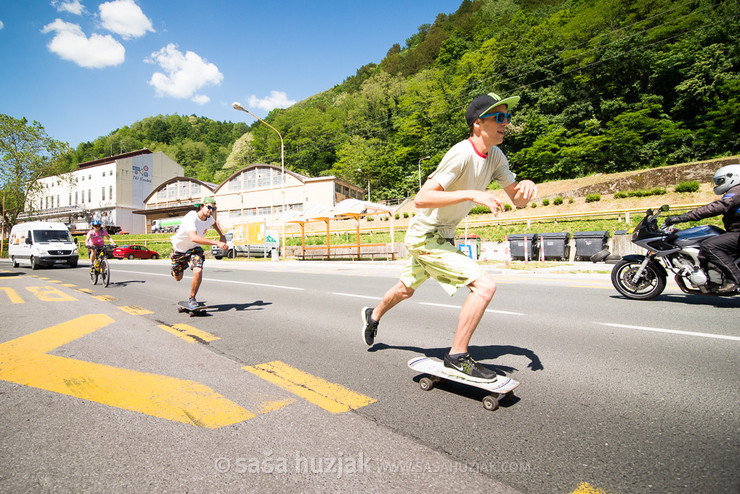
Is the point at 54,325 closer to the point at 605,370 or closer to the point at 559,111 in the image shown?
the point at 605,370

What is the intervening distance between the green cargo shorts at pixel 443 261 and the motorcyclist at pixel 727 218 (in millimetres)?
4690

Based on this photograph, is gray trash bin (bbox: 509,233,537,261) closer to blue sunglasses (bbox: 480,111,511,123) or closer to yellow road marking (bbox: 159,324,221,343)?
yellow road marking (bbox: 159,324,221,343)

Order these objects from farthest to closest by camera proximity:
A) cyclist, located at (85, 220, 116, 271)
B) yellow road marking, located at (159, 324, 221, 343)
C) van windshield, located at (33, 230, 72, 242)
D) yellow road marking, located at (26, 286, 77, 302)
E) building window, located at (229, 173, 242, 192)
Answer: building window, located at (229, 173, 242, 192) < van windshield, located at (33, 230, 72, 242) < cyclist, located at (85, 220, 116, 271) < yellow road marking, located at (26, 286, 77, 302) < yellow road marking, located at (159, 324, 221, 343)

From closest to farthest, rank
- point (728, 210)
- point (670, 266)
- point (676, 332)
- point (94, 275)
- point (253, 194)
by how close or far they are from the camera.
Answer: point (676, 332), point (728, 210), point (670, 266), point (94, 275), point (253, 194)

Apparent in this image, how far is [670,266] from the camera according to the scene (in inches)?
237

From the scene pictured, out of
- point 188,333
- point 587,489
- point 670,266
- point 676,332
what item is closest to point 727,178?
point 670,266

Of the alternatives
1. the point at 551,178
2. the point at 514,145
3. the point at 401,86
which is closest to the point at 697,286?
the point at 551,178

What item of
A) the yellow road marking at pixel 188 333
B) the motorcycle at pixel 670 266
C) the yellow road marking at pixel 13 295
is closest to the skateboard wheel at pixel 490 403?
the yellow road marking at pixel 188 333

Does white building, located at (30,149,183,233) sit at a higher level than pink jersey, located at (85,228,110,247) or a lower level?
higher

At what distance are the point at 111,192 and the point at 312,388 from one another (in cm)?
7961

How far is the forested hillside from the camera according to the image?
3972cm

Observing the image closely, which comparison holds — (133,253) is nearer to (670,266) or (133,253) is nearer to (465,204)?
(465,204)

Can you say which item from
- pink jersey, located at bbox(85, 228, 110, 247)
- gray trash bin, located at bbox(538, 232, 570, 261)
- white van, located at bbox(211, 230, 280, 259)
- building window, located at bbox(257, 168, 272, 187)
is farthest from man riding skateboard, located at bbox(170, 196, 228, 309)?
building window, located at bbox(257, 168, 272, 187)

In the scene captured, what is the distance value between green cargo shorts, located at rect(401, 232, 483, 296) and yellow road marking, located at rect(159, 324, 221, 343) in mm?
2773
